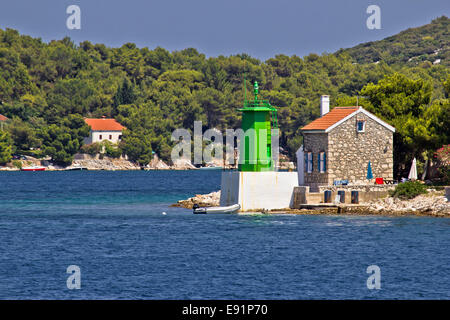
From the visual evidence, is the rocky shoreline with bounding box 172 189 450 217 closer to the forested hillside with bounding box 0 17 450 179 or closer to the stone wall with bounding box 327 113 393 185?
the stone wall with bounding box 327 113 393 185

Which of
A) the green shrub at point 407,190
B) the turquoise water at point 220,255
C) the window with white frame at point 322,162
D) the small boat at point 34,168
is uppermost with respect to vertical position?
the small boat at point 34,168

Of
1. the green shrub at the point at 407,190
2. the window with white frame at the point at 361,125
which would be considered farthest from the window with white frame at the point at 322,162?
the green shrub at the point at 407,190

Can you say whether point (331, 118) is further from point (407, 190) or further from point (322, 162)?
point (407, 190)

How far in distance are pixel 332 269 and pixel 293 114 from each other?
13232cm

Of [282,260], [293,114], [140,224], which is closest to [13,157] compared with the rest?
[293,114]

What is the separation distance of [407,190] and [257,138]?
31.3ft

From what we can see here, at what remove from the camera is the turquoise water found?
3103cm

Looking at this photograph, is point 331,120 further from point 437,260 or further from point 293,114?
point 293,114

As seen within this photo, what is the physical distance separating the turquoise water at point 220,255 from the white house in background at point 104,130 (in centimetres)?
10741

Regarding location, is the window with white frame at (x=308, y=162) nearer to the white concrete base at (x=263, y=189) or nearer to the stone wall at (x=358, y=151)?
the stone wall at (x=358, y=151)

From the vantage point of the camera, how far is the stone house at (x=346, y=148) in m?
51.9

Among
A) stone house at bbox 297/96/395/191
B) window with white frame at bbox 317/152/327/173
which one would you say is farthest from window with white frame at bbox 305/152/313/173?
window with white frame at bbox 317/152/327/173

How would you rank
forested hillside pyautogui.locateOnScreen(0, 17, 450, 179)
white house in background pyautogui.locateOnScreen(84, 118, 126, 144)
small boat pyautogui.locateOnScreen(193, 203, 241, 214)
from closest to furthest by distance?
small boat pyautogui.locateOnScreen(193, 203, 241, 214)
forested hillside pyautogui.locateOnScreen(0, 17, 450, 179)
white house in background pyautogui.locateOnScreen(84, 118, 126, 144)

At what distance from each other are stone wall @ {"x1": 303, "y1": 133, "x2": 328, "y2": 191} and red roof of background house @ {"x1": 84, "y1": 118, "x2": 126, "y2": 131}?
4587 inches
